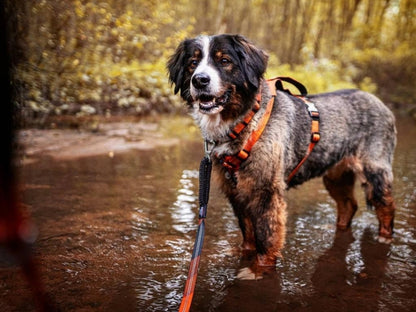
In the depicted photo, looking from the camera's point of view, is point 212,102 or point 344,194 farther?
point 344,194

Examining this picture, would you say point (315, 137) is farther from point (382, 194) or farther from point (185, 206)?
point (185, 206)

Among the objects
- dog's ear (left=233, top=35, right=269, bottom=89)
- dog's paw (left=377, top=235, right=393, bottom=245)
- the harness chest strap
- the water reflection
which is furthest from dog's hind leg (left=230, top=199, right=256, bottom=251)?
dog's paw (left=377, top=235, right=393, bottom=245)

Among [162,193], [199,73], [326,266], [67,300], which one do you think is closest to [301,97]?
[199,73]

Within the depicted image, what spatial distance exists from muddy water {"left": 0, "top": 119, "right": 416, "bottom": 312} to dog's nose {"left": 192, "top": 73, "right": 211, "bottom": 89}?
5.51 feet

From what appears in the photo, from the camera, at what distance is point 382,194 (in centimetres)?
444

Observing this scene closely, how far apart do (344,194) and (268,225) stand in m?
1.71

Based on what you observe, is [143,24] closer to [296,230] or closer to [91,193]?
[91,193]

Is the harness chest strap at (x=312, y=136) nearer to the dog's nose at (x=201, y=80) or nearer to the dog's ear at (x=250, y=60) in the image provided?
the dog's ear at (x=250, y=60)

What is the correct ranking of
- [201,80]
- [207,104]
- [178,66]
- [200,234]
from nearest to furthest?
[200,234] → [201,80] → [207,104] → [178,66]

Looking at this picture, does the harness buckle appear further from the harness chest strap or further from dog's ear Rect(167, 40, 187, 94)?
dog's ear Rect(167, 40, 187, 94)

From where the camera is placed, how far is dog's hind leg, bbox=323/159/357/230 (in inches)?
189

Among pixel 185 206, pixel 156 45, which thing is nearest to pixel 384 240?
pixel 185 206

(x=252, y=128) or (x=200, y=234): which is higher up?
(x=252, y=128)

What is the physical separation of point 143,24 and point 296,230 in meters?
7.12
